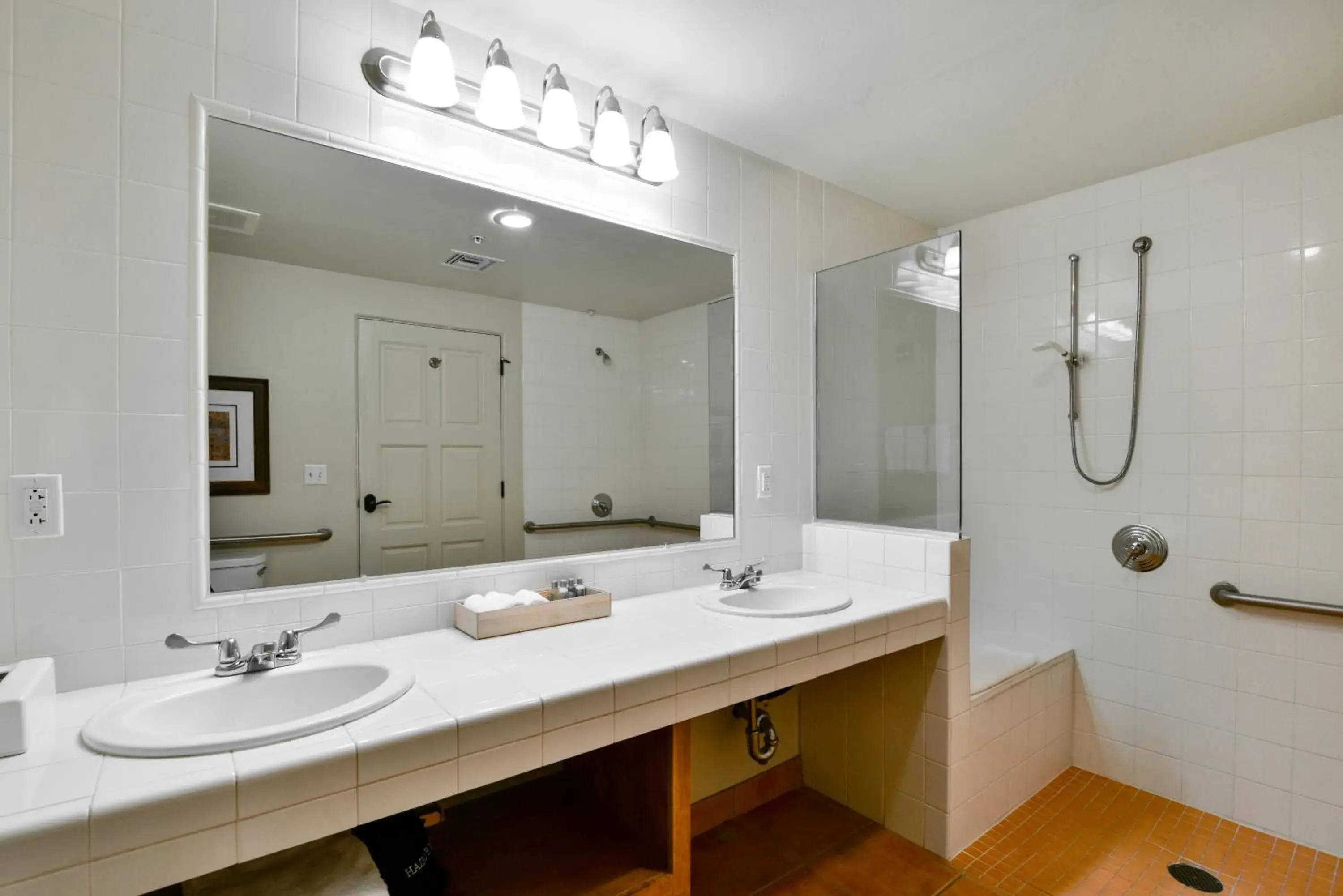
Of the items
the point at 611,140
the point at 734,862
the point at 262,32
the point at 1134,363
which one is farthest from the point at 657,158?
the point at 734,862

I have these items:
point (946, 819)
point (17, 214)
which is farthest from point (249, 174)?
point (946, 819)

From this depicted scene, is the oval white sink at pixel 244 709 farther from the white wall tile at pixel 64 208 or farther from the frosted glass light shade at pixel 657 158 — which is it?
the frosted glass light shade at pixel 657 158

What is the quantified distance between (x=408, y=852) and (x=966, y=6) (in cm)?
231

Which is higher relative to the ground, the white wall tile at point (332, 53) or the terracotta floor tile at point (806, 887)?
the white wall tile at point (332, 53)

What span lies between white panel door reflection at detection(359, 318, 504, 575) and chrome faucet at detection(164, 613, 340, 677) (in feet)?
0.78

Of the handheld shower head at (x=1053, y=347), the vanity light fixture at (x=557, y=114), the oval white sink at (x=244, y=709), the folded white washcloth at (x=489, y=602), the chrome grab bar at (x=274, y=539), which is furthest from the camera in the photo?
the handheld shower head at (x=1053, y=347)

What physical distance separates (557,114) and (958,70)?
114 centimetres

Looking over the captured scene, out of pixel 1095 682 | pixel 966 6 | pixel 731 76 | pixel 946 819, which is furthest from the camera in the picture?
Answer: pixel 1095 682

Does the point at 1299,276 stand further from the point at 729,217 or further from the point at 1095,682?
the point at 729,217

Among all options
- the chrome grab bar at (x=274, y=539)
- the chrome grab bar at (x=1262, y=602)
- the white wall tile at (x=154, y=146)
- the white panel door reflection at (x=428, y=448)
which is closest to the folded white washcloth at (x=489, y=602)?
the white panel door reflection at (x=428, y=448)

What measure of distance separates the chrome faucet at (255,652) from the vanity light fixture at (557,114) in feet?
4.13

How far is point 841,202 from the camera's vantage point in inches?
99.9

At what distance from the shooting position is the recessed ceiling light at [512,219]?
1692mm

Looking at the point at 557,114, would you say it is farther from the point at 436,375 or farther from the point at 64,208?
the point at 64,208
